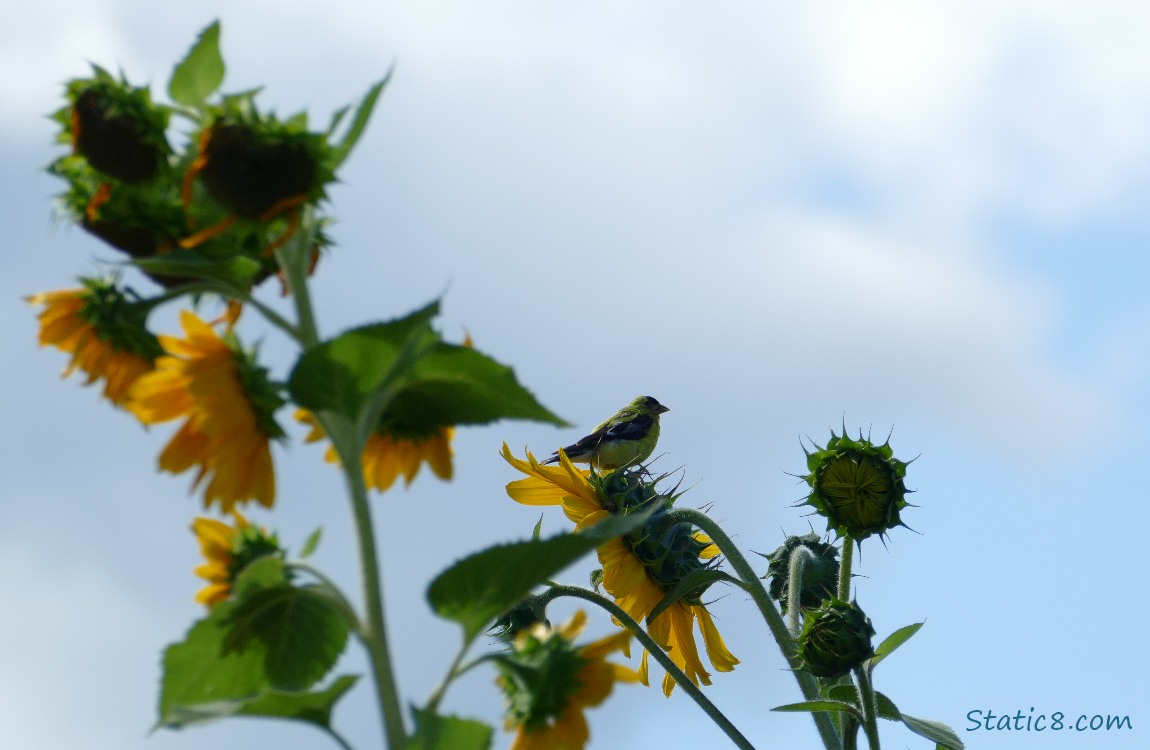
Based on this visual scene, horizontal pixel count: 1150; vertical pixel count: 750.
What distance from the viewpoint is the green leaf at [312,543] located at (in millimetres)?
Answer: 2262

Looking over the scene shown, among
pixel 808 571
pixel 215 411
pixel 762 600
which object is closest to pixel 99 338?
pixel 215 411

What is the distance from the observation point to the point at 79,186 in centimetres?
220

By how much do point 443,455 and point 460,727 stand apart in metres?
0.54

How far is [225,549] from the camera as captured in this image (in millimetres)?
2408

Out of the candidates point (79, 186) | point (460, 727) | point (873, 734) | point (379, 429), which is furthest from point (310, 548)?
point (873, 734)

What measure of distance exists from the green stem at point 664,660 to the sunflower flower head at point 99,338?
1466 mm

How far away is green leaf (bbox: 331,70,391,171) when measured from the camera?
6.63 feet

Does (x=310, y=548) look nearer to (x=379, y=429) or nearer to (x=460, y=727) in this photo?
(x=379, y=429)

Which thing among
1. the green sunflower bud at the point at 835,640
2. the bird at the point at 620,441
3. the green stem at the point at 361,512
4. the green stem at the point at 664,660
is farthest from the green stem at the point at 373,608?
the bird at the point at 620,441

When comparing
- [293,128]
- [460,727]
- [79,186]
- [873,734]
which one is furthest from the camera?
[873,734]

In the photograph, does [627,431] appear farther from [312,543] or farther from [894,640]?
[312,543]

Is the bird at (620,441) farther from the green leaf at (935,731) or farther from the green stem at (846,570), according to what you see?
the green leaf at (935,731)

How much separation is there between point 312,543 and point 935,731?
2.09 meters

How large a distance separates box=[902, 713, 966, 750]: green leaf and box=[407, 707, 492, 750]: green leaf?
6.81 ft
